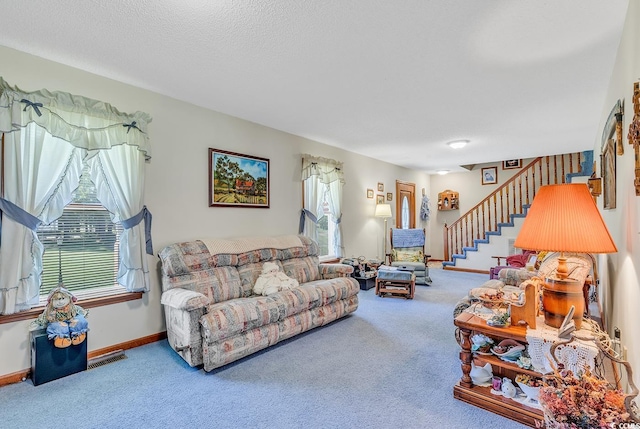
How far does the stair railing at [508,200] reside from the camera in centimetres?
669

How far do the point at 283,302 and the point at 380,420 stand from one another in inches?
54.6

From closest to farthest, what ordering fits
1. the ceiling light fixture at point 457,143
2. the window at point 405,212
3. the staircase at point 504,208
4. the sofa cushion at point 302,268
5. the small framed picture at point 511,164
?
the sofa cushion at point 302,268 < the ceiling light fixture at point 457,143 < the staircase at point 504,208 < the small framed picture at point 511,164 < the window at point 405,212

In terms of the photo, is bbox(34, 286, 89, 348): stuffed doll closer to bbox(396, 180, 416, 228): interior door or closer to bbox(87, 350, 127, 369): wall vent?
bbox(87, 350, 127, 369): wall vent

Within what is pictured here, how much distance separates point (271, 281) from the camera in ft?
11.5

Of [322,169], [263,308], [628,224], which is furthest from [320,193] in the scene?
[628,224]

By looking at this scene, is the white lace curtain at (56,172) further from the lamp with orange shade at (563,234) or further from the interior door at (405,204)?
the interior door at (405,204)

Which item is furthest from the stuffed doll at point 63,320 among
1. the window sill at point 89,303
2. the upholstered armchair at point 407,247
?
the upholstered armchair at point 407,247

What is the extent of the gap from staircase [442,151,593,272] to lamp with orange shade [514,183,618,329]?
536cm

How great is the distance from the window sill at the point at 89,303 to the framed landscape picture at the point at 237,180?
4.08 feet

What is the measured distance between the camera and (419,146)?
554 cm

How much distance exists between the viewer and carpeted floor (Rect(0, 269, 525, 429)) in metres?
1.96

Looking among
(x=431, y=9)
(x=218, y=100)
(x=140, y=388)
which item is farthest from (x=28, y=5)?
(x=140, y=388)

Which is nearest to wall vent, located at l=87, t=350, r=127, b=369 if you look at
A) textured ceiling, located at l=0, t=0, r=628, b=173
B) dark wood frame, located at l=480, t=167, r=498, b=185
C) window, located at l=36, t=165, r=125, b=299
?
window, located at l=36, t=165, r=125, b=299

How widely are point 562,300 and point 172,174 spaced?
11.3 feet
